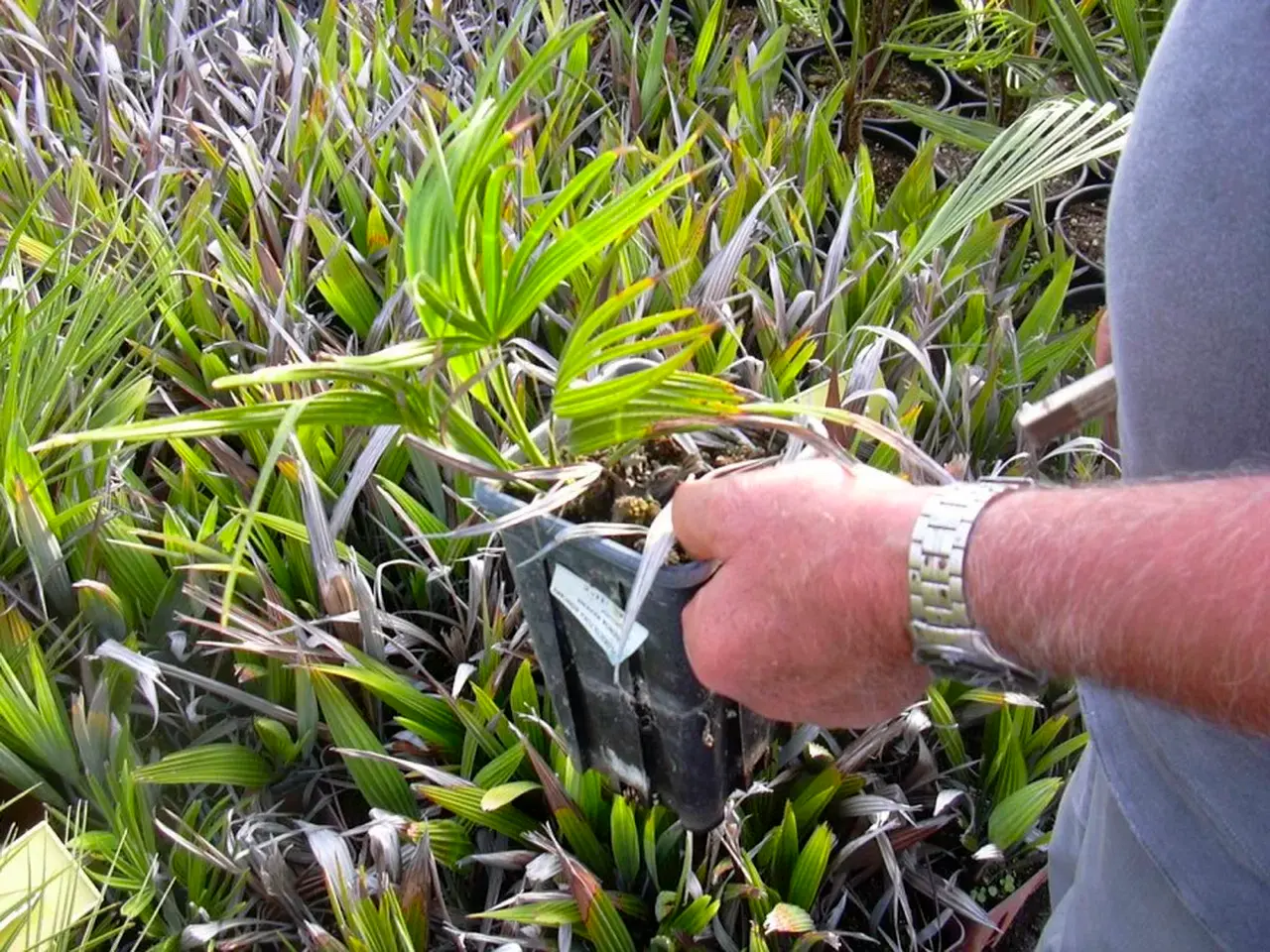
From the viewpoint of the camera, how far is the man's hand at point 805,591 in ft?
1.67

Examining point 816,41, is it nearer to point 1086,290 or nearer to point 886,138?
point 886,138

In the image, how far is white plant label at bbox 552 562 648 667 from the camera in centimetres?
60

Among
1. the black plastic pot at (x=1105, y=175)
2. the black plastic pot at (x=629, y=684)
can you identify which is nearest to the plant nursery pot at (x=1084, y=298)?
the black plastic pot at (x=1105, y=175)

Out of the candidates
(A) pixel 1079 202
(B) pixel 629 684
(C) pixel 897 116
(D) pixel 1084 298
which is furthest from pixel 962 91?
(B) pixel 629 684

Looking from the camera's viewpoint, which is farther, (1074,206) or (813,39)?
(813,39)

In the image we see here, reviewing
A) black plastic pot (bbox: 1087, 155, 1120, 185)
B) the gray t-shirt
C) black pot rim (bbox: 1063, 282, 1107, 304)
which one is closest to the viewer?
the gray t-shirt

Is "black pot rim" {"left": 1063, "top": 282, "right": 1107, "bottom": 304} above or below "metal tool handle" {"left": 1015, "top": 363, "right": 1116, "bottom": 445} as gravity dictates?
below

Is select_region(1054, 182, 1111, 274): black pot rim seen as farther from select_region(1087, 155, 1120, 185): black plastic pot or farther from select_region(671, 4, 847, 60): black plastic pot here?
select_region(671, 4, 847, 60): black plastic pot

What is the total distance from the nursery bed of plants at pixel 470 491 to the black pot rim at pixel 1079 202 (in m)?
0.27

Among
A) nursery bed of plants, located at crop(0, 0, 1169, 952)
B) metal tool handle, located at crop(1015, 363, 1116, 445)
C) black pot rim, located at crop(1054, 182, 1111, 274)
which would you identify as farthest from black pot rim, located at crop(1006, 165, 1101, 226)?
metal tool handle, located at crop(1015, 363, 1116, 445)

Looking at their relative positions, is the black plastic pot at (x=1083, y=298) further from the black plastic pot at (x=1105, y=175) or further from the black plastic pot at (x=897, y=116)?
the black plastic pot at (x=897, y=116)

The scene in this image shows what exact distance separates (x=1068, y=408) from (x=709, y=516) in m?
0.24

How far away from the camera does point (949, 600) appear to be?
0.49 metres

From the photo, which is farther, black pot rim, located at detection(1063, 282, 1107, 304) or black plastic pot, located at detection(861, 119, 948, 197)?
black plastic pot, located at detection(861, 119, 948, 197)
